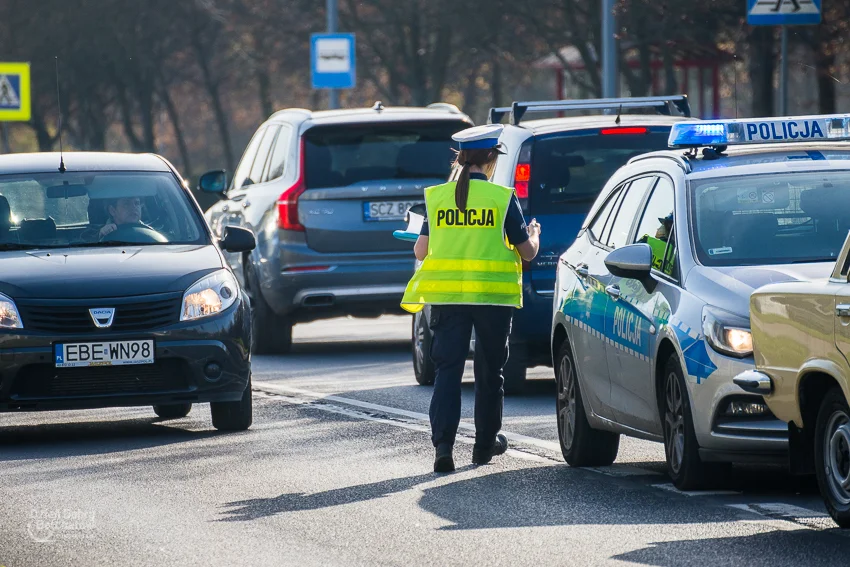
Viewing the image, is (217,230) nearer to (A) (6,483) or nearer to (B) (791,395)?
(A) (6,483)

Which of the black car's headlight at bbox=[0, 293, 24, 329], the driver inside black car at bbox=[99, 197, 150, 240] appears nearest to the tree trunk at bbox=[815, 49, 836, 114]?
the driver inside black car at bbox=[99, 197, 150, 240]

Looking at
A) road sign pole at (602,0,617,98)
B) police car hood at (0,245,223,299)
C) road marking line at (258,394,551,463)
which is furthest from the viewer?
road sign pole at (602,0,617,98)

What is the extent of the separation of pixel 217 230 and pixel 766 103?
9.96 m

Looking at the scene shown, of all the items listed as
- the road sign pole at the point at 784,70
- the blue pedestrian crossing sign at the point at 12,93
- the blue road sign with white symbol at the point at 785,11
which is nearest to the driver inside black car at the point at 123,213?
the blue road sign with white symbol at the point at 785,11

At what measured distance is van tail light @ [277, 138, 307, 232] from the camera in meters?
17.2

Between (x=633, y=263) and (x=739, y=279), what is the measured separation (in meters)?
0.55

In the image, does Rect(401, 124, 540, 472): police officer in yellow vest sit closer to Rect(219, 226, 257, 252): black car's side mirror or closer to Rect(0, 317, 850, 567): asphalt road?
Rect(0, 317, 850, 567): asphalt road

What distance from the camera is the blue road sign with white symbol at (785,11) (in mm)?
18703

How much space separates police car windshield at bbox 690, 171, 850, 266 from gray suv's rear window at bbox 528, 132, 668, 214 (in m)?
3.89

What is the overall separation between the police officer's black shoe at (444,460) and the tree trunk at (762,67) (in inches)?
679

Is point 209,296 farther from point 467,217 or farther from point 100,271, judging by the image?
point 467,217

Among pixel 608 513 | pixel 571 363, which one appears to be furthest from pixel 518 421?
pixel 608 513

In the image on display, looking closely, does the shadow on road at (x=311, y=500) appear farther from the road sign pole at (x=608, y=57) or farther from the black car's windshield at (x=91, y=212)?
the road sign pole at (x=608, y=57)

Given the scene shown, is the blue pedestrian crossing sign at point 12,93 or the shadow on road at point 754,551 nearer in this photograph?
the shadow on road at point 754,551
